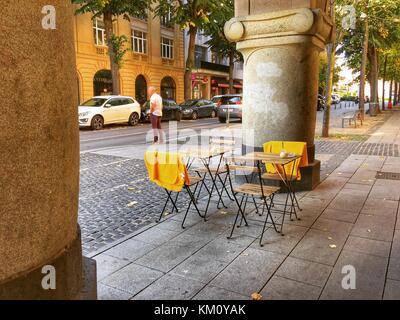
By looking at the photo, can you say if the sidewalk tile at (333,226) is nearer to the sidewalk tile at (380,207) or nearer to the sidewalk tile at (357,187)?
the sidewalk tile at (380,207)

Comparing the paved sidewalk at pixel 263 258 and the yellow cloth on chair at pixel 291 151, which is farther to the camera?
the yellow cloth on chair at pixel 291 151

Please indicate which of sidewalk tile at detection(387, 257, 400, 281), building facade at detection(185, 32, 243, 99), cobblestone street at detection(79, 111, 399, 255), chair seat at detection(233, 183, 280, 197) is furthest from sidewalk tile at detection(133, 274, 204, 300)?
building facade at detection(185, 32, 243, 99)

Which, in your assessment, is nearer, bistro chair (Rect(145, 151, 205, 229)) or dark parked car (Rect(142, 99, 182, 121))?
bistro chair (Rect(145, 151, 205, 229))

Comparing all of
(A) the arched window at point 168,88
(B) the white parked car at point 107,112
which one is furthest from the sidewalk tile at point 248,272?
(A) the arched window at point 168,88

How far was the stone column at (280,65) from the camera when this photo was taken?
20.9 ft

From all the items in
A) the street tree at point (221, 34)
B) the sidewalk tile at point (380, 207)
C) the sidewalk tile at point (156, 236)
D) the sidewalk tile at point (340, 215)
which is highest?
the street tree at point (221, 34)

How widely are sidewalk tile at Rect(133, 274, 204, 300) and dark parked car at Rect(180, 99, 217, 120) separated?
22300 millimetres

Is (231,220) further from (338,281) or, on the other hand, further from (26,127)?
(26,127)

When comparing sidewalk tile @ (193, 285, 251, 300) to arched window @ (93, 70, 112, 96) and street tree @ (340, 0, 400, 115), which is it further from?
arched window @ (93, 70, 112, 96)

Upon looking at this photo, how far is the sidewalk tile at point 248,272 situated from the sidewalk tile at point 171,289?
8.2 inches

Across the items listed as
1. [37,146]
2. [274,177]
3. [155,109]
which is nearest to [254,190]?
[274,177]

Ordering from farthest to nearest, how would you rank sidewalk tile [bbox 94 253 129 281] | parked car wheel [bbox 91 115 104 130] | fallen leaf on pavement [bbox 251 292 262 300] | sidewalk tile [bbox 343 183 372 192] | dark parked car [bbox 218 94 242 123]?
dark parked car [bbox 218 94 242 123] < parked car wheel [bbox 91 115 104 130] < sidewalk tile [bbox 343 183 372 192] < sidewalk tile [bbox 94 253 129 281] < fallen leaf on pavement [bbox 251 292 262 300]

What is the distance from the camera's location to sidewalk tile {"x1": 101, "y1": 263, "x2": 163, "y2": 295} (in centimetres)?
337

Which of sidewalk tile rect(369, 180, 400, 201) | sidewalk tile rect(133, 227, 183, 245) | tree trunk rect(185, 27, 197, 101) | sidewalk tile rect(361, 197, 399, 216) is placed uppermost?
tree trunk rect(185, 27, 197, 101)
